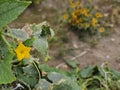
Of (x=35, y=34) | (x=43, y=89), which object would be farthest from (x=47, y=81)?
(x=35, y=34)

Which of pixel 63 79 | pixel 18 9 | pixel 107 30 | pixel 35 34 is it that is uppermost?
pixel 18 9

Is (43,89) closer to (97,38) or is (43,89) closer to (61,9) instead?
(97,38)

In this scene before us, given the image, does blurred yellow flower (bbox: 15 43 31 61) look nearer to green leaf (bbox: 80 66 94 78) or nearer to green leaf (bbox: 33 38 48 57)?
green leaf (bbox: 33 38 48 57)

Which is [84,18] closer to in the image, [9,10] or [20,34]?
[20,34]

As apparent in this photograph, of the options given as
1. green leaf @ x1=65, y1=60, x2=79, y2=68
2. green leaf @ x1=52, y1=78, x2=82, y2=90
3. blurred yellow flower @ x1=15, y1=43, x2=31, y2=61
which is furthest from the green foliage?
blurred yellow flower @ x1=15, y1=43, x2=31, y2=61

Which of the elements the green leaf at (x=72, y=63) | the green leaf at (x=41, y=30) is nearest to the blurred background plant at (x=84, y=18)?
the green leaf at (x=72, y=63)

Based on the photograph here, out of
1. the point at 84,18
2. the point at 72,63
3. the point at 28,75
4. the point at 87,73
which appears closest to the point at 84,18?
the point at 84,18

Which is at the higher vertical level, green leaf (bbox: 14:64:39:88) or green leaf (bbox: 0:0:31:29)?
green leaf (bbox: 0:0:31:29)
